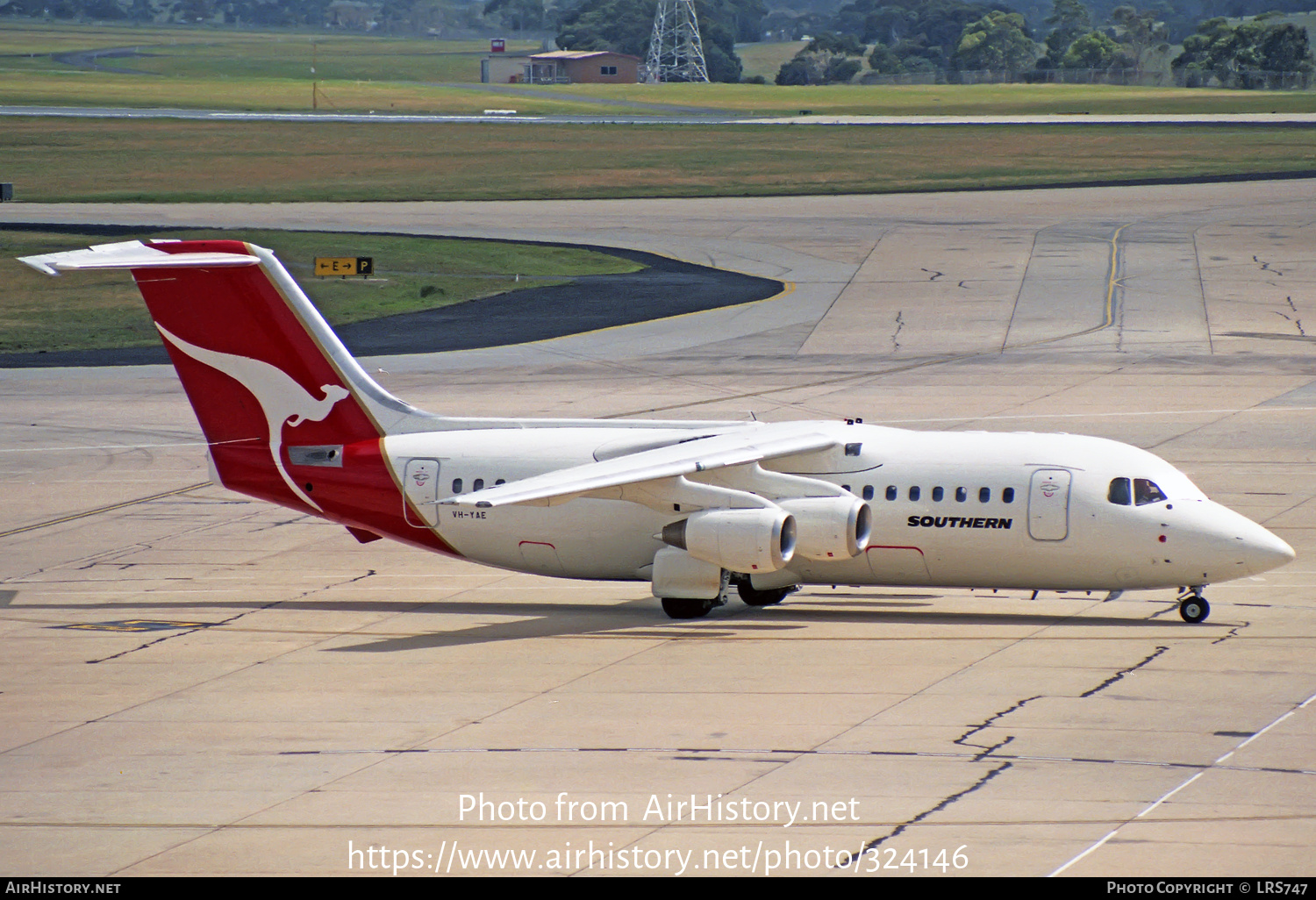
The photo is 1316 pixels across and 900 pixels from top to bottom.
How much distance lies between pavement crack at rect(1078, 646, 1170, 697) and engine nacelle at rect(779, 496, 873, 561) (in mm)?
4797

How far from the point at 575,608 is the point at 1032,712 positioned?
1011 cm

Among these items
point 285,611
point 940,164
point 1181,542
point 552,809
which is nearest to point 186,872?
point 552,809

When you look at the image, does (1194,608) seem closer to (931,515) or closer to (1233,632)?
(1233,632)

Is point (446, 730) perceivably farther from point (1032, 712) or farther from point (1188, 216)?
point (1188, 216)

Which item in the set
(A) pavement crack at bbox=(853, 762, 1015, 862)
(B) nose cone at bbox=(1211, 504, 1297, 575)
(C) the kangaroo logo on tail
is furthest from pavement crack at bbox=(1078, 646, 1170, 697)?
(C) the kangaroo logo on tail

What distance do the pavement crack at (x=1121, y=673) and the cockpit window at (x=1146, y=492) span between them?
281 centimetres

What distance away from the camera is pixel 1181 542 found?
25234mm

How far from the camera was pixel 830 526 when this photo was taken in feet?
85.0

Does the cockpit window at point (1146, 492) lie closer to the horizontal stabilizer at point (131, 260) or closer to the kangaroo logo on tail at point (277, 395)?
the kangaroo logo on tail at point (277, 395)

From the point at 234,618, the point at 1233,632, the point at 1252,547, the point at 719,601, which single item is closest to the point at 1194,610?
the point at 1233,632

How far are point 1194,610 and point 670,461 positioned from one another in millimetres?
8167

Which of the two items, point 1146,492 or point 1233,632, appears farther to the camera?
point 1146,492

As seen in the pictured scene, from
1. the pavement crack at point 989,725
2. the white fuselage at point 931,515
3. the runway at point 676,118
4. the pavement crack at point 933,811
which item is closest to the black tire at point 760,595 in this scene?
the white fuselage at point 931,515
